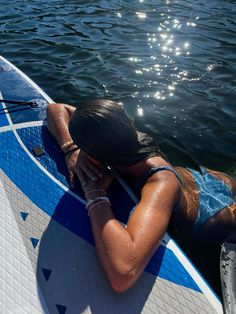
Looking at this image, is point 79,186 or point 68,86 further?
point 68,86

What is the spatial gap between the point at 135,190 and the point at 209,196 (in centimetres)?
67

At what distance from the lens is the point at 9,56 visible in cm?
782

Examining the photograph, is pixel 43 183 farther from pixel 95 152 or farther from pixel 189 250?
pixel 189 250

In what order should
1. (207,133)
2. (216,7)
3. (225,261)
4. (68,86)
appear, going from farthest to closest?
(216,7)
(68,86)
(207,133)
(225,261)

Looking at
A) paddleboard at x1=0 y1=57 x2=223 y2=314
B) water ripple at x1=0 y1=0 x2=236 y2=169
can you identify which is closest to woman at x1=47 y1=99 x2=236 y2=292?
paddleboard at x1=0 y1=57 x2=223 y2=314

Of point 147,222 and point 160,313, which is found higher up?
point 147,222

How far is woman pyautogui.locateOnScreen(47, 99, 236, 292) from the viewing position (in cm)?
239

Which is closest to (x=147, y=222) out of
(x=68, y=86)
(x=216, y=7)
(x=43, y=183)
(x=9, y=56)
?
(x=43, y=183)

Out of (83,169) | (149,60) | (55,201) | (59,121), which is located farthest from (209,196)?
(149,60)

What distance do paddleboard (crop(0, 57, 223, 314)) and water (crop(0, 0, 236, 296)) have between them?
1.08 metres

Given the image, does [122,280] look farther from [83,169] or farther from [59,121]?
[59,121]

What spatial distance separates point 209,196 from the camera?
3340 millimetres

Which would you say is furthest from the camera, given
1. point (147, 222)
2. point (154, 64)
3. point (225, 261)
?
point (154, 64)

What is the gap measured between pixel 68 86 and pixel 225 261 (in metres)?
4.60
